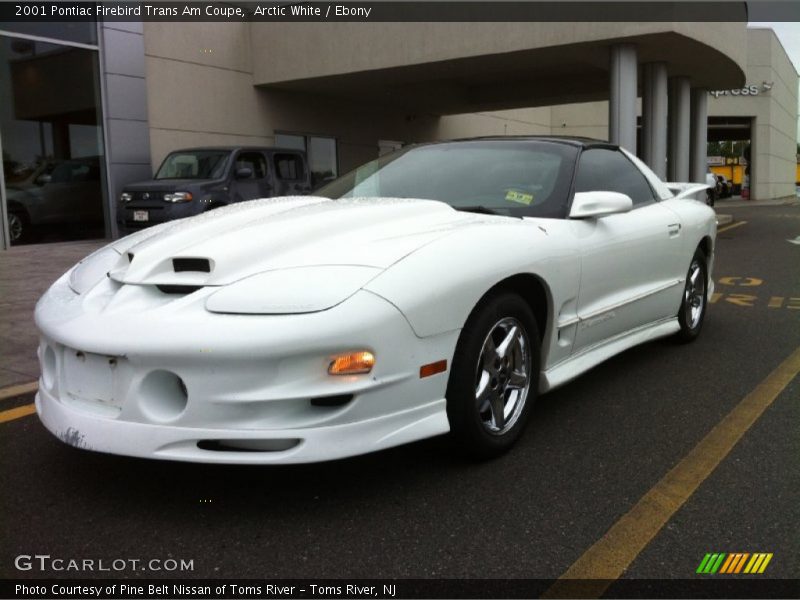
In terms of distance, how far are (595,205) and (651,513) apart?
1.57 meters

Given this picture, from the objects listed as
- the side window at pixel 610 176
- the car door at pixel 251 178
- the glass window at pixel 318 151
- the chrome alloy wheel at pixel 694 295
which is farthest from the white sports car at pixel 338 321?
the glass window at pixel 318 151

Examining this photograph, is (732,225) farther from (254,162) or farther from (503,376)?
(503,376)

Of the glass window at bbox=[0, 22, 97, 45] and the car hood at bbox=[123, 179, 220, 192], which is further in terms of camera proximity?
the glass window at bbox=[0, 22, 97, 45]

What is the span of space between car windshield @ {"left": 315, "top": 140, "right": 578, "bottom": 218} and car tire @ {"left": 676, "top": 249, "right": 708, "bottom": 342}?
1624 millimetres

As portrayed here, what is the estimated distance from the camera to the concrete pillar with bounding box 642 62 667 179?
613 inches

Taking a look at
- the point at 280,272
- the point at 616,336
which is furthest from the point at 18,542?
the point at 616,336

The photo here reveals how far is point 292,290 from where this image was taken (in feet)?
8.34

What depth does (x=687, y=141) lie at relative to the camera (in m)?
18.4

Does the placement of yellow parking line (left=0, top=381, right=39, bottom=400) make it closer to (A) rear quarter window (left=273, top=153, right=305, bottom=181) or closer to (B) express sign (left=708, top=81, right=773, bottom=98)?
(A) rear quarter window (left=273, top=153, right=305, bottom=181)

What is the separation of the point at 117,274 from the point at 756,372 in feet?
12.0

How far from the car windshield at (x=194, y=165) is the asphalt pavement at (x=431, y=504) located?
8577mm

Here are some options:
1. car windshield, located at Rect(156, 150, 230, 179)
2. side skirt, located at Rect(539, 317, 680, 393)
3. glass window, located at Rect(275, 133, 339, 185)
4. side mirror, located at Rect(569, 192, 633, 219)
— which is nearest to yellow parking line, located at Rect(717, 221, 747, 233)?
glass window, located at Rect(275, 133, 339, 185)

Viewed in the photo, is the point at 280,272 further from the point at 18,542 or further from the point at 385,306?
the point at 18,542
